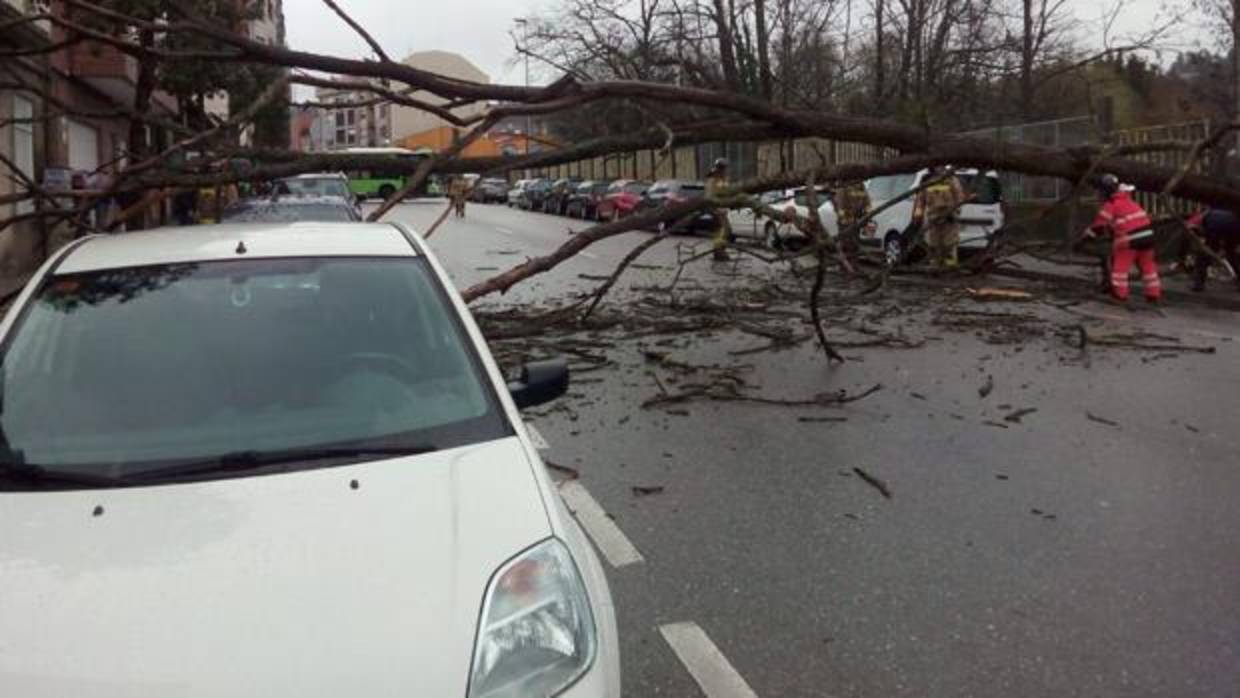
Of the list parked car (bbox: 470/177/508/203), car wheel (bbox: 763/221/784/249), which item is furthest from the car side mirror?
parked car (bbox: 470/177/508/203)

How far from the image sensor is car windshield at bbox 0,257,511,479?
3.20 meters

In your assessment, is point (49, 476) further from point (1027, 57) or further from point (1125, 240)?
point (1027, 57)

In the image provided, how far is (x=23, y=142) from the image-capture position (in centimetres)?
2153

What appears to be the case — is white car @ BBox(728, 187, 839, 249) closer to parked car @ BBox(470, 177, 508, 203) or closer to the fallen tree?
the fallen tree

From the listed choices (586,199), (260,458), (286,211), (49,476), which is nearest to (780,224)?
(286,211)

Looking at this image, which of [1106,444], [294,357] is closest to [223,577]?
[294,357]

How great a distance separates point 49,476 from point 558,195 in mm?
48249

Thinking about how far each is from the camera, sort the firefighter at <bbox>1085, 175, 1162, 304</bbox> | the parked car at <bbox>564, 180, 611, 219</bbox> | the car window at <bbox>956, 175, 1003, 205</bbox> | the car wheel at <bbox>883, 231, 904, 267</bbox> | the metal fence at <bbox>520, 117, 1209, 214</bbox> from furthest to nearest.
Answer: the parked car at <bbox>564, 180, 611, 219</bbox>, the car wheel at <bbox>883, 231, 904, 267</bbox>, the car window at <bbox>956, 175, 1003, 205</bbox>, the firefighter at <bbox>1085, 175, 1162, 304</bbox>, the metal fence at <bbox>520, 117, 1209, 214</bbox>

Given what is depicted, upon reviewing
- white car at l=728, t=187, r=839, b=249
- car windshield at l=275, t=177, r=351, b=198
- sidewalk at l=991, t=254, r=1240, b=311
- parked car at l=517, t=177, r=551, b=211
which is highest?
parked car at l=517, t=177, r=551, b=211

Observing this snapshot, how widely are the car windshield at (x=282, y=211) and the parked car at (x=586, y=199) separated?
2519 cm

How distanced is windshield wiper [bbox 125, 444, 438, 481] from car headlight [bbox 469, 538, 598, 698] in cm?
63

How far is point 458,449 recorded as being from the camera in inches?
123

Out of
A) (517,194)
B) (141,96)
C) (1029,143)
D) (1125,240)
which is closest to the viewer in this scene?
(1125,240)

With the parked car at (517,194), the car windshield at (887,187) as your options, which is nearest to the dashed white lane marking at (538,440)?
the car windshield at (887,187)
